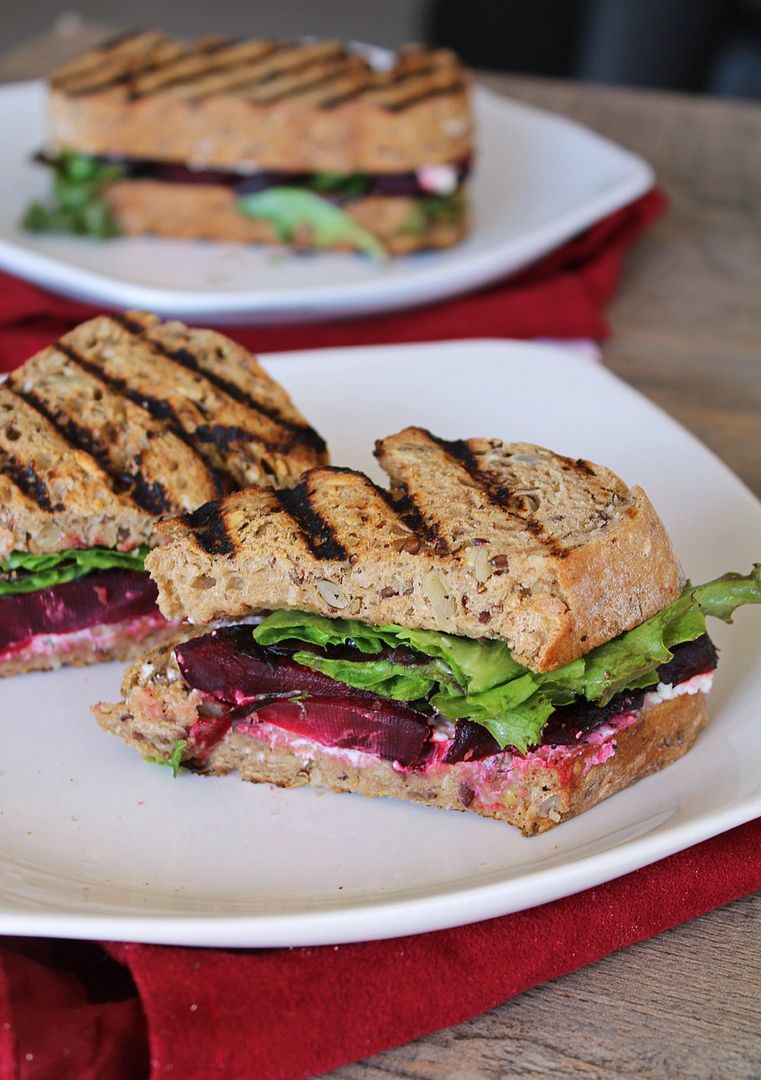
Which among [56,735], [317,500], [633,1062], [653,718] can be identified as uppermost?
[317,500]

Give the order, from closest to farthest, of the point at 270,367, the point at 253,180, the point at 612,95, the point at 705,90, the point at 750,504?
1. the point at 750,504
2. the point at 270,367
3. the point at 253,180
4. the point at 612,95
5. the point at 705,90

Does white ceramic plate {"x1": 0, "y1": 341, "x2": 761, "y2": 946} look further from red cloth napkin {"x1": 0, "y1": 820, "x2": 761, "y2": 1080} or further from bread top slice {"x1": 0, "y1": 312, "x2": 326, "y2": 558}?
bread top slice {"x1": 0, "y1": 312, "x2": 326, "y2": 558}

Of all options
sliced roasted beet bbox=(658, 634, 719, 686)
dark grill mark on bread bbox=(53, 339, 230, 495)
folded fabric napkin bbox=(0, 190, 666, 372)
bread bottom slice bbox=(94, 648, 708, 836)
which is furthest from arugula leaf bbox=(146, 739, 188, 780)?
folded fabric napkin bbox=(0, 190, 666, 372)

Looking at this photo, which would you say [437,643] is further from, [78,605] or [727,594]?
[78,605]

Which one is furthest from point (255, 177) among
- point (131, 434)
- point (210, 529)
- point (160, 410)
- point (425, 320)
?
point (210, 529)

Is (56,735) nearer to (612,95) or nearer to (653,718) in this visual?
(653,718)

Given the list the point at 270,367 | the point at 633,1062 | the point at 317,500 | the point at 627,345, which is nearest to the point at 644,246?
the point at 627,345

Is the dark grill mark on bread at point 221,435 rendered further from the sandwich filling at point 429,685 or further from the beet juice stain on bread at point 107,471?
the sandwich filling at point 429,685
